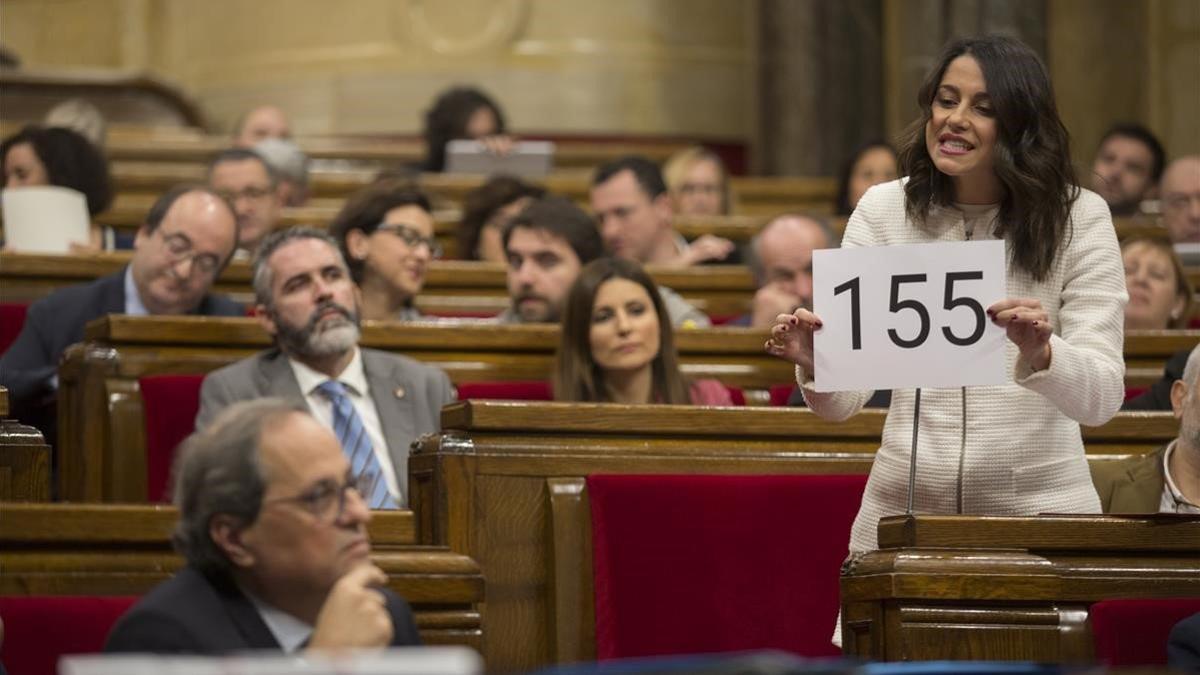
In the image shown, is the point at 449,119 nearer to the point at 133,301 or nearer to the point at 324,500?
the point at 133,301

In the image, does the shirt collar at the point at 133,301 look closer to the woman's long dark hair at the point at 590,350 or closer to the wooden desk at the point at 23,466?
the woman's long dark hair at the point at 590,350

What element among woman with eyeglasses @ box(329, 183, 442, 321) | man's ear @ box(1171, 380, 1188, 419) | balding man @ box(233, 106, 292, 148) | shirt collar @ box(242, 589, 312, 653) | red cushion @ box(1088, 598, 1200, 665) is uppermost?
balding man @ box(233, 106, 292, 148)

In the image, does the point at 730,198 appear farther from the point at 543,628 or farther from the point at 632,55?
the point at 543,628

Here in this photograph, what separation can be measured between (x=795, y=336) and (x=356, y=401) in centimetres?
177

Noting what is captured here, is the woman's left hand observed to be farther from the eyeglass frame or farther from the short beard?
the eyeglass frame

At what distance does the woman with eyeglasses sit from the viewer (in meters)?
5.61

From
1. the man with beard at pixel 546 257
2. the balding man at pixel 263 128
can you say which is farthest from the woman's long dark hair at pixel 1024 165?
the balding man at pixel 263 128

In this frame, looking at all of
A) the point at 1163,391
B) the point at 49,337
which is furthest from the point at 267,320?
the point at 1163,391

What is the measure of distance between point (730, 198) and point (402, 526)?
5210mm

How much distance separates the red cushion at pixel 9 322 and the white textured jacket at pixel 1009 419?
9.67 feet

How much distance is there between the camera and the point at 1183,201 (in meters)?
6.98

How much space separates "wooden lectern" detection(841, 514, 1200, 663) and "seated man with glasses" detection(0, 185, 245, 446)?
257cm

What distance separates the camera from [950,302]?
306 centimetres

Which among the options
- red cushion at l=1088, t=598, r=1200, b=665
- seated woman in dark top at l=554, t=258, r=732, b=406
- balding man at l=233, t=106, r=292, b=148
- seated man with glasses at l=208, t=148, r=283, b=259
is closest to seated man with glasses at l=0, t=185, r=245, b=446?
seated woman in dark top at l=554, t=258, r=732, b=406
